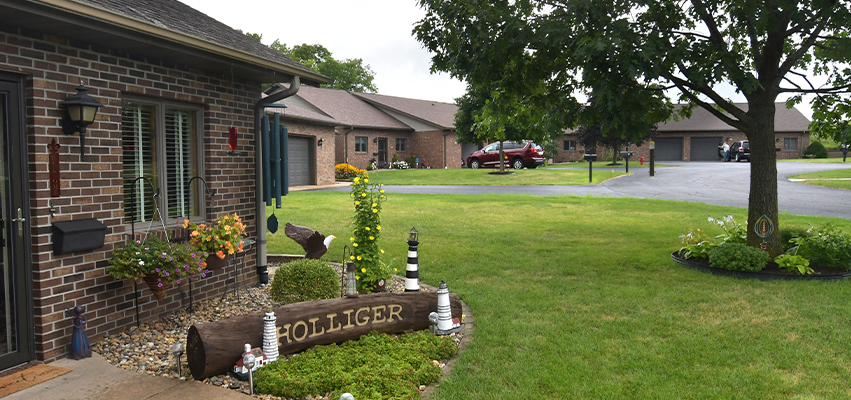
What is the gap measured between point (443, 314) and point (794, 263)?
5027mm

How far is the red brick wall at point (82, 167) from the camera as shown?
179 inches

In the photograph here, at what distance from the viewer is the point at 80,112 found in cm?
467

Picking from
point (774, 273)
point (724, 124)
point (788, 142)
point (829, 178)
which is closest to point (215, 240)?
point (774, 273)

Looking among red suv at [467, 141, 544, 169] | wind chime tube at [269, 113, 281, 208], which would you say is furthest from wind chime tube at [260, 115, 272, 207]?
red suv at [467, 141, 544, 169]

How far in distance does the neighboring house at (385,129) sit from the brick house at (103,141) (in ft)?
82.6

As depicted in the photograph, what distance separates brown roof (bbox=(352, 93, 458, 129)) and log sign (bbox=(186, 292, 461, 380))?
34.0 metres

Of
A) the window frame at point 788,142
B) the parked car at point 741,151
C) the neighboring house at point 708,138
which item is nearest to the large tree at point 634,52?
the parked car at point 741,151

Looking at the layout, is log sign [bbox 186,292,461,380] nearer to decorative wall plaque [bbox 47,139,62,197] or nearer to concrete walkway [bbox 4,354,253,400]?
concrete walkway [bbox 4,354,253,400]

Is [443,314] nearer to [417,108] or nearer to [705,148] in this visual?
[417,108]

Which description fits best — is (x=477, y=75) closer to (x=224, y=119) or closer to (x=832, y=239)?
(x=224, y=119)

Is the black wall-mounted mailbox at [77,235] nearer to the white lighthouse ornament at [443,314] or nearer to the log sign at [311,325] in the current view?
the log sign at [311,325]

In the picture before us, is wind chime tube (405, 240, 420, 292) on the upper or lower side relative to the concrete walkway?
upper

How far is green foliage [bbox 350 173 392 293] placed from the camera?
20.4 feet

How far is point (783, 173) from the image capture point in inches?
1085
